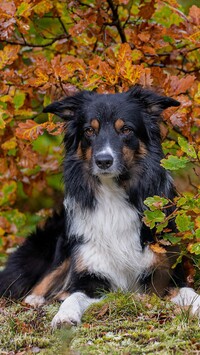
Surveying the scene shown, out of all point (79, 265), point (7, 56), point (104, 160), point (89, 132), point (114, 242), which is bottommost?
point (79, 265)

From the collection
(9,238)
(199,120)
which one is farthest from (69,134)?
(9,238)

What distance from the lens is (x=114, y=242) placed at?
534cm

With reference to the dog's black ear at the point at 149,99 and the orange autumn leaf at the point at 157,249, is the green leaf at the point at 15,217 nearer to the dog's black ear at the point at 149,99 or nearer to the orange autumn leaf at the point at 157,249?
the dog's black ear at the point at 149,99

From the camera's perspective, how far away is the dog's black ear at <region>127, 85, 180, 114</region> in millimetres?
5309

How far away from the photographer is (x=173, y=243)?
16.4 ft

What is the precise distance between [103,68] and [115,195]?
98cm

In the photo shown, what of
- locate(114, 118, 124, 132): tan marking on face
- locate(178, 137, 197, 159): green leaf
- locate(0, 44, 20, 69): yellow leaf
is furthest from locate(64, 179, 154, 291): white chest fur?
locate(0, 44, 20, 69): yellow leaf

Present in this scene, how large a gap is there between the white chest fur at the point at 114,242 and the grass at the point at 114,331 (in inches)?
15.4

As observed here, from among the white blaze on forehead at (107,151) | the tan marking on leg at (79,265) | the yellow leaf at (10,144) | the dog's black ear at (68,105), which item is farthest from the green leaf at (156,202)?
the yellow leaf at (10,144)

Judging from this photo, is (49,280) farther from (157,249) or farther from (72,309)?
(157,249)

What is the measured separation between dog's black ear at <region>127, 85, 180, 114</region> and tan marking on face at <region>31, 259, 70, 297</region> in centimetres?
142

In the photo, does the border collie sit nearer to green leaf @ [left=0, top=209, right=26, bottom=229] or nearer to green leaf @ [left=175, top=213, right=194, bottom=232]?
green leaf @ [left=175, top=213, right=194, bottom=232]

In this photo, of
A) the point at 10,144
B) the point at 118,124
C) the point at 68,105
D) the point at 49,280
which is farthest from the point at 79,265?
the point at 10,144

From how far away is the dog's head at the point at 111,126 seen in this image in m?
5.00
